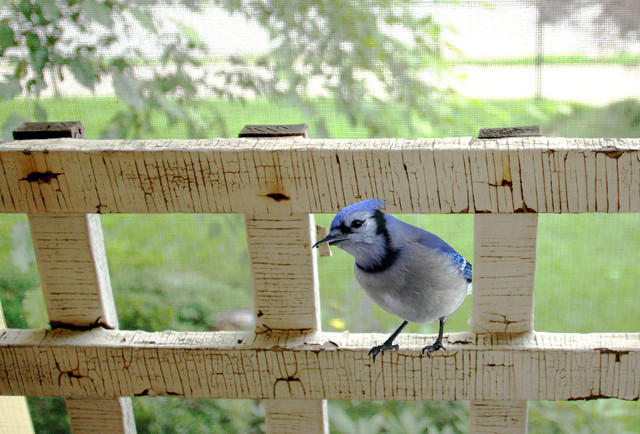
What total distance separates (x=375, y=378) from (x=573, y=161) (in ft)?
1.52

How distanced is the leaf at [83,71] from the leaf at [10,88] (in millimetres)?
120

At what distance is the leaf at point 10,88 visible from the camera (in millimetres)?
1173

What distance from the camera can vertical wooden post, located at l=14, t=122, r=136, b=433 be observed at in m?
0.92

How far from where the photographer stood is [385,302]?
2.63 feet

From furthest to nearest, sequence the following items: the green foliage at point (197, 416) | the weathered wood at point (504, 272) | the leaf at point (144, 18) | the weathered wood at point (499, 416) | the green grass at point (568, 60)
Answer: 1. the green foliage at point (197, 416)
2. the leaf at point (144, 18)
3. the green grass at point (568, 60)
4. the weathered wood at point (499, 416)
5. the weathered wood at point (504, 272)

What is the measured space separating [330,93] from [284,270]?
0.44 metres

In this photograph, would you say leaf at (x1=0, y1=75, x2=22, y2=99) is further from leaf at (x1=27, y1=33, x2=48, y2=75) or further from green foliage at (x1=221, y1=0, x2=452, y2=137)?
green foliage at (x1=221, y1=0, x2=452, y2=137)

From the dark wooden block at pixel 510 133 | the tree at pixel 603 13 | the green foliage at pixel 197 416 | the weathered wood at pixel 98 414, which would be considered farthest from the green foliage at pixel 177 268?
the tree at pixel 603 13

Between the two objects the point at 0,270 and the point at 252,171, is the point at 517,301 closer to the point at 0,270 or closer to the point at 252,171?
the point at 252,171

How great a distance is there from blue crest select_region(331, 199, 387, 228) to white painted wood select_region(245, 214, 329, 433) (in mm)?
129

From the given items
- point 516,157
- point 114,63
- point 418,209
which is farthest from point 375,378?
point 114,63

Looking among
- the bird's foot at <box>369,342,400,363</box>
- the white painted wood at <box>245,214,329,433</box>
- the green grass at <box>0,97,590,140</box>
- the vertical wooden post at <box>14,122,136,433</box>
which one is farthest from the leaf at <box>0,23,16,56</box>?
the bird's foot at <box>369,342,400,363</box>

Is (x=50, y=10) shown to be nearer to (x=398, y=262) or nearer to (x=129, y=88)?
(x=129, y=88)

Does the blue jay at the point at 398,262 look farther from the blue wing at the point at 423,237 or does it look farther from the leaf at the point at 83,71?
the leaf at the point at 83,71
